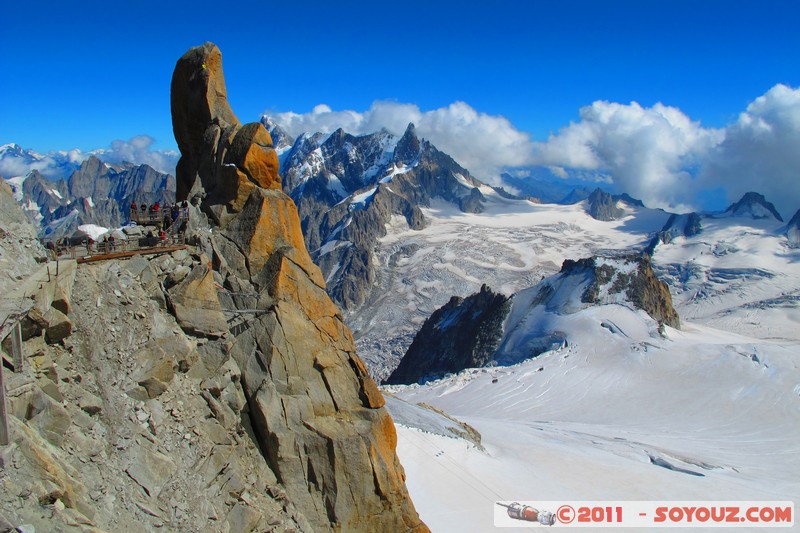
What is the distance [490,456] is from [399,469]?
2228 centimetres

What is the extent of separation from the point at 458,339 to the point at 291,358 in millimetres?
97027

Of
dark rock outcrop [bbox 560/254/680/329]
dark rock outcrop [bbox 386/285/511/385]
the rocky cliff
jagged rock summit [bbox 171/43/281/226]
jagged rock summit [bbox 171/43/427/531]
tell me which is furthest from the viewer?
dark rock outcrop [bbox 386/285/511/385]

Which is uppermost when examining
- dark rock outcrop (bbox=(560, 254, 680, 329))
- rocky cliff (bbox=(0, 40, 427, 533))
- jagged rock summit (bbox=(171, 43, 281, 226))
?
dark rock outcrop (bbox=(560, 254, 680, 329))

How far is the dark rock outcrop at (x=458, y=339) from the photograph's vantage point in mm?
103062

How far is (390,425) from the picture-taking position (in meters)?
21.3

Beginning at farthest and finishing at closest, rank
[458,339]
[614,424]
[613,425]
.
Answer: [458,339] → [614,424] → [613,425]

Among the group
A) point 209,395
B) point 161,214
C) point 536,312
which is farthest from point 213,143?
point 536,312

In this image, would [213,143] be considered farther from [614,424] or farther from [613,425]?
[614,424]

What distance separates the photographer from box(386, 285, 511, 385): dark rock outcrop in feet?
338

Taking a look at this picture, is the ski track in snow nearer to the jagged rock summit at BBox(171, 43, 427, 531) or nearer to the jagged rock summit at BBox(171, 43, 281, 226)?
the jagged rock summit at BBox(171, 43, 427, 531)

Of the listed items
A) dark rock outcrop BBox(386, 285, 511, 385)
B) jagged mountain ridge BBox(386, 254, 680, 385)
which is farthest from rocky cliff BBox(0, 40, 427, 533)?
dark rock outcrop BBox(386, 285, 511, 385)

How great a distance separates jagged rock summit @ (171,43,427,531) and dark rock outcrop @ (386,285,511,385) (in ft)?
254

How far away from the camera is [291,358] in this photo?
2020cm

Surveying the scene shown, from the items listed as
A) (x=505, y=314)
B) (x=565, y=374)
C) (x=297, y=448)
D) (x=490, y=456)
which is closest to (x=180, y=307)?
(x=297, y=448)
